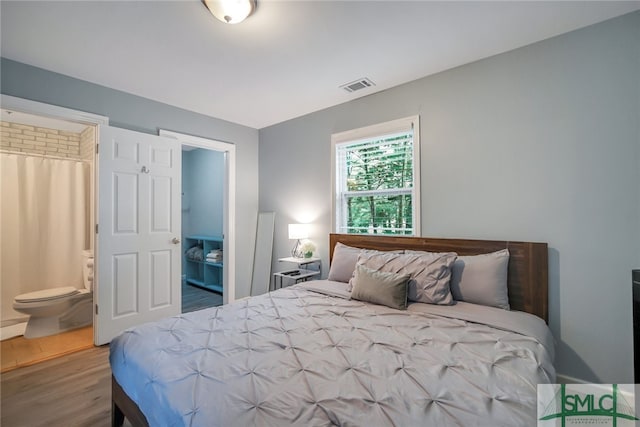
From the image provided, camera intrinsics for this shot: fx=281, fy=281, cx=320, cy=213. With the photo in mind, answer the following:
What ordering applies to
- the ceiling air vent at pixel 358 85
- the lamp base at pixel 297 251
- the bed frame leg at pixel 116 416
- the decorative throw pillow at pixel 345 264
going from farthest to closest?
the lamp base at pixel 297 251 → the ceiling air vent at pixel 358 85 → the decorative throw pillow at pixel 345 264 → the bed frame leg at pixel 116 416

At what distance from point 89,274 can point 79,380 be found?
1.76 m

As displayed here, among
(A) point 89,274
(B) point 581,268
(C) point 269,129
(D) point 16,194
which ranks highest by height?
(C) point 269,129

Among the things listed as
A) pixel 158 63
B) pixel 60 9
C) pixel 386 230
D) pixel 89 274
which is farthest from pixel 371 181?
pixel 89 274

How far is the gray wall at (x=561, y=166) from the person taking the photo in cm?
187

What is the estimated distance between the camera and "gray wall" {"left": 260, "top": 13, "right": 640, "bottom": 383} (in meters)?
1.87

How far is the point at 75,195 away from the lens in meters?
3.72

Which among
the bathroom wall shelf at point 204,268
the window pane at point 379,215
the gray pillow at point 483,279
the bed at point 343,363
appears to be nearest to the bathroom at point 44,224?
the bathroom wall shelf at point 204,268

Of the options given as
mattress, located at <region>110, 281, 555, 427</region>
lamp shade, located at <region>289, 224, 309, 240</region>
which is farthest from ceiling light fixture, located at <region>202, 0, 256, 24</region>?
lamp shade, located at <region>289, 224, 309, 240</region>

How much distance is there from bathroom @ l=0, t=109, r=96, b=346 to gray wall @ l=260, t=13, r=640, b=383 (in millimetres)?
3723

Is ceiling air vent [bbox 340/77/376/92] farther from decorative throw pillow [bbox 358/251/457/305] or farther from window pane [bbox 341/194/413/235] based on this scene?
decorative throw pillow [bbox 358/251/457/305]

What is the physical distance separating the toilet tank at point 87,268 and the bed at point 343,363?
2502 mm

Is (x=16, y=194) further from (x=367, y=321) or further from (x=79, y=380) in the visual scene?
(x=367, y=321)

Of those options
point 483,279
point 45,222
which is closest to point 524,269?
point 483,279

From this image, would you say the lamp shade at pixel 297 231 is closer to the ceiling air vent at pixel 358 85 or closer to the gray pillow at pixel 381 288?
the gray pillow at pixel 381 288
